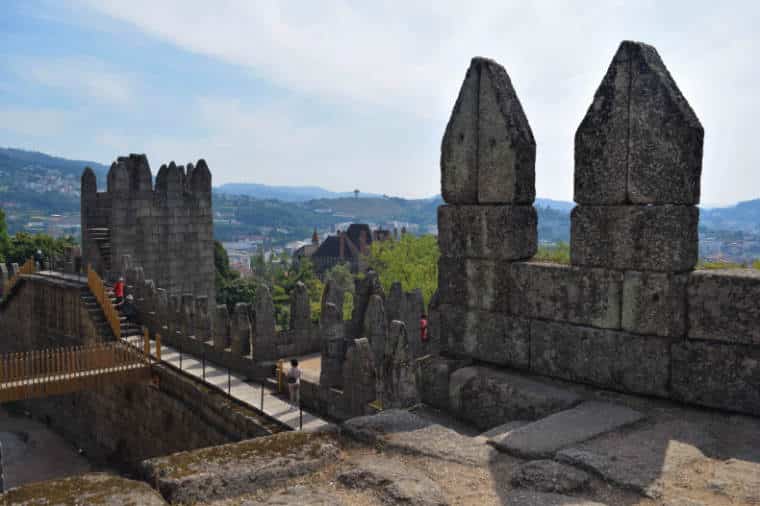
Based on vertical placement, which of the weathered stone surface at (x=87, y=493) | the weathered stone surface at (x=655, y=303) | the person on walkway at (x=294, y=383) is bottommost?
the person on walkway at (x=294, y=383)

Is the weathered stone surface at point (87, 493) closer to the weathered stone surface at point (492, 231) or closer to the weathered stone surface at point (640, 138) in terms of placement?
the weathered stone surface at point (492, 231)

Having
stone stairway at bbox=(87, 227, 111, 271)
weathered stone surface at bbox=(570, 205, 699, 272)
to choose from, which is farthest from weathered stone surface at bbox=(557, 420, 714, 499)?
stone stairway at bbox=(87, 227, 111, 271)

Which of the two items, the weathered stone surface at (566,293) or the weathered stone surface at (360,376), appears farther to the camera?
the weathered stone surface at (360,376)

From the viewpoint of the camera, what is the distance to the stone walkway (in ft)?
36.2

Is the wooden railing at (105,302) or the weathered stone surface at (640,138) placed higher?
the weathered stone surface at (640,138)

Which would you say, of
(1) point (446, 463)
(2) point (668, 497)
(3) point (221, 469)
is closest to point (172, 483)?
(3) point (221, 469)

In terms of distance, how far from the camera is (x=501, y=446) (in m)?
3.77

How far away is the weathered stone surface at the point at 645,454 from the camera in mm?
3273

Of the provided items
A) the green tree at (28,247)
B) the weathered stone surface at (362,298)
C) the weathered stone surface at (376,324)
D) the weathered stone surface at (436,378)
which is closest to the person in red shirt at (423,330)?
the weathered stone surface at (362,298)

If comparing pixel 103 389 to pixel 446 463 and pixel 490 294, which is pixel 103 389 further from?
pixel 446 463

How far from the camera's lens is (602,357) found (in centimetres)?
464

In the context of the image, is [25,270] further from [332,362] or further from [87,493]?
[87,493]

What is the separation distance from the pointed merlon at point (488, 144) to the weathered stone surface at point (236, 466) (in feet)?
7.82

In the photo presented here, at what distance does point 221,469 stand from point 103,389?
51.5ft
